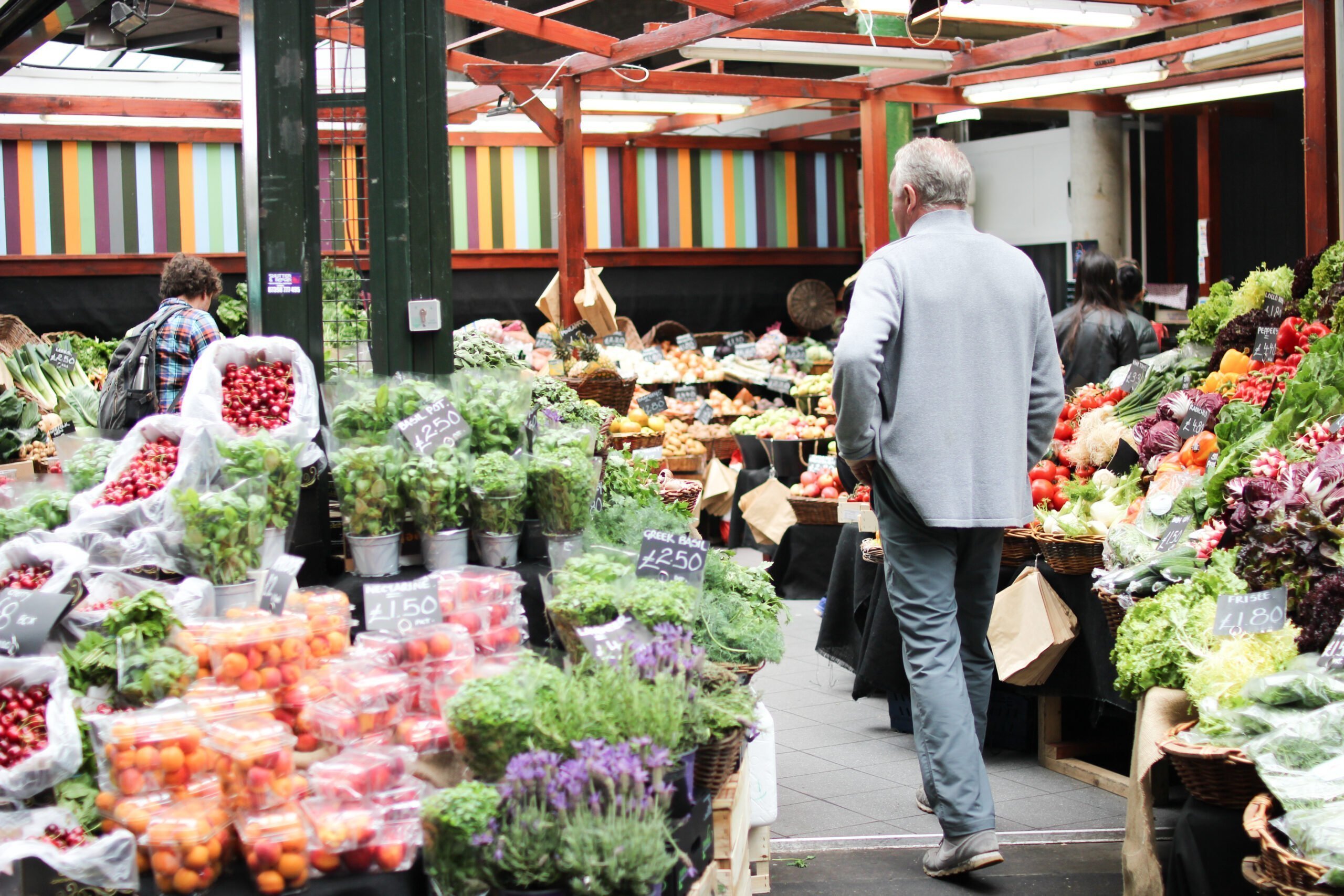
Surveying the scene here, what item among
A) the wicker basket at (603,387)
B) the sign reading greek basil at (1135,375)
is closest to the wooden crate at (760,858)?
the sign reading greek basil at (1135,375)

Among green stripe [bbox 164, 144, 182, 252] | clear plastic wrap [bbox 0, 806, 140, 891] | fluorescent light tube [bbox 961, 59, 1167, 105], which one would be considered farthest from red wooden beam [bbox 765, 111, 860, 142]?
clear plastic wrap [bbox 0, 806, 140, 891]

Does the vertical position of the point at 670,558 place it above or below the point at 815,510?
above

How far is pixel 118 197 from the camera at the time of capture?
31.8 ft

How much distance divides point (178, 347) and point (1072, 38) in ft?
18.2

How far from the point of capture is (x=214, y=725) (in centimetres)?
220

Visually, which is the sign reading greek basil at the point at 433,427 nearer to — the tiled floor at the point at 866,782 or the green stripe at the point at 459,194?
the tiled floor at the point at 866,782

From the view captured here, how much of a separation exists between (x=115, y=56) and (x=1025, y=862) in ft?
32.7

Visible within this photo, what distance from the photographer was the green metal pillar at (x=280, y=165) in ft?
11.4

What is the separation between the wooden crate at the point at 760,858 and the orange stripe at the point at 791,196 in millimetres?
9474

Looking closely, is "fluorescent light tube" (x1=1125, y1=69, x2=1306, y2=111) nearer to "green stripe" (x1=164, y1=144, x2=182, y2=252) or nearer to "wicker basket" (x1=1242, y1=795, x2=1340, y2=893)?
"green stripe" (x1=164, y1=144, x2=182, y2=252)

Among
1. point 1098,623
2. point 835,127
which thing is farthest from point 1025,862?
point 835,127

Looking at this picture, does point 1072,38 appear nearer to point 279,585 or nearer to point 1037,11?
point 1037,11

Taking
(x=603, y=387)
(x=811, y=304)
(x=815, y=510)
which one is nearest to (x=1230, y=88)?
(x=811, y=304)

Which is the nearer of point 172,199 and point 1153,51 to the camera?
point 1153,51
